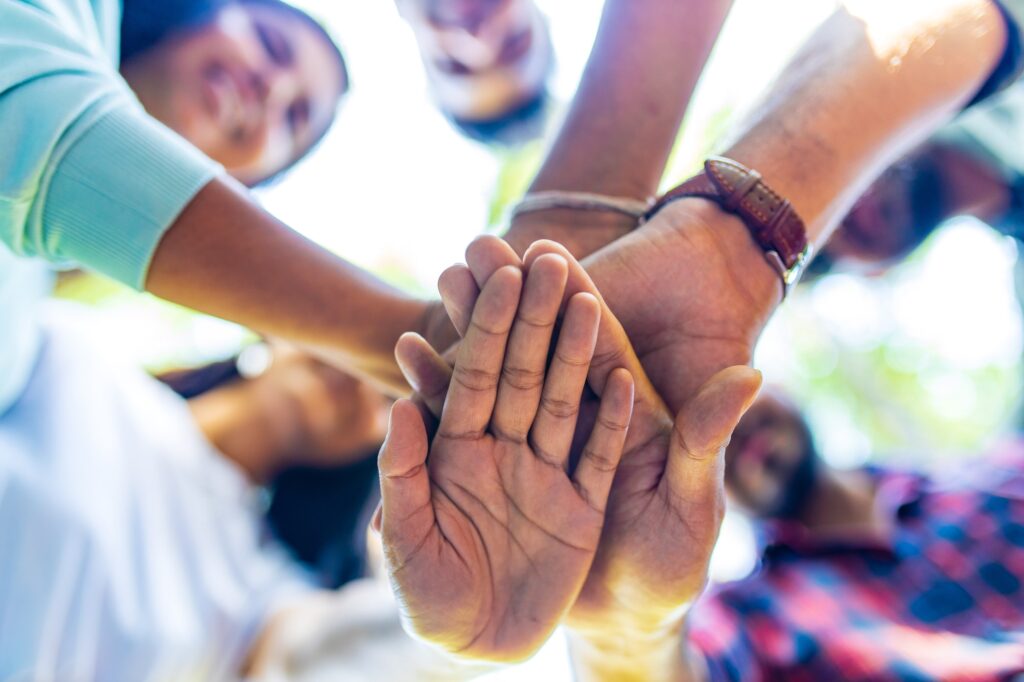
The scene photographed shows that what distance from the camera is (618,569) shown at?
2.13ft

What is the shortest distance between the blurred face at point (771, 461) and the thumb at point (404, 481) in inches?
49.0

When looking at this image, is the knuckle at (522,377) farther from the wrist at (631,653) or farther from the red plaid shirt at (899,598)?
the red plaid shirt at (899,598)

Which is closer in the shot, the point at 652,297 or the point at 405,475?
the point at 405,475

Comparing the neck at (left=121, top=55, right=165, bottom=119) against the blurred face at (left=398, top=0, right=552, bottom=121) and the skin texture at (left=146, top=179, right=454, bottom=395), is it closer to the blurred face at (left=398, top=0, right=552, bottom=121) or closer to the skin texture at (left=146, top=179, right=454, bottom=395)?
the blurred face at (left=398, top=0, right=552, bottom=121)

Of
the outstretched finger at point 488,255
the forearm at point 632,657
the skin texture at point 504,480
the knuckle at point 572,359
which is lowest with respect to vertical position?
the forearm at point 632,657

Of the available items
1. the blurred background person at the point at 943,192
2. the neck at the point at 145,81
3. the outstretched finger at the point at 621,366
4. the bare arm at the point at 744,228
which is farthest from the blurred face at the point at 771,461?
the neck at the point at 145,81

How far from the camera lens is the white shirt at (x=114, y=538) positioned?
1171mm

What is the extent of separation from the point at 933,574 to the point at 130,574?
168 centimetres

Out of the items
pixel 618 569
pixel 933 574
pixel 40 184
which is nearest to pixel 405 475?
pixel 618 569

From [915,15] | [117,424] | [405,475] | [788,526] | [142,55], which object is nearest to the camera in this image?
[405,475]

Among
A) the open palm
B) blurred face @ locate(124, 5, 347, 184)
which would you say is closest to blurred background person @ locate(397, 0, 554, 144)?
blurred face @ locate(124, 5, 347, 184)

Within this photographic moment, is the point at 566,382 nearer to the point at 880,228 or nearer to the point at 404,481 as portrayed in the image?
the point at 404,481

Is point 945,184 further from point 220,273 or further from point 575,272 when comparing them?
point 220,273

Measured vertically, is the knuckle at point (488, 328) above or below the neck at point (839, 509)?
above
